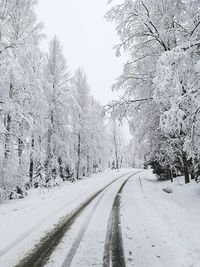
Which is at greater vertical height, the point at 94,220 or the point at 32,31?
the point at 32,31

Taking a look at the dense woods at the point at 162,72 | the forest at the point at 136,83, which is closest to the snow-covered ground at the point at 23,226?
the forest at the point at 136,83

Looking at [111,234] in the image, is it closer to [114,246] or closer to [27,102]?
[114,246]

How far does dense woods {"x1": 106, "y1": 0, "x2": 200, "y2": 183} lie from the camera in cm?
657

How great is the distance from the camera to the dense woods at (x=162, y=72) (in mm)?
6566

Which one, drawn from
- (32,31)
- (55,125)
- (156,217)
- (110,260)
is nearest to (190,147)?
(156,217)

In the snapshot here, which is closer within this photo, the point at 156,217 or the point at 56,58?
the point at 156,217

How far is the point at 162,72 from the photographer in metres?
6.55

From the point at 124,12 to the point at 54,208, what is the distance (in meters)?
8.84

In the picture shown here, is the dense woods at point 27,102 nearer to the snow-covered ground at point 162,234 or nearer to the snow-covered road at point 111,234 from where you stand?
the snow-covered road at point 111,234

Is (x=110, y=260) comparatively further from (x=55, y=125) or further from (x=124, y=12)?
(x=55, y=125)

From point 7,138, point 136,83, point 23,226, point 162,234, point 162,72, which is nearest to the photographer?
point 162,234

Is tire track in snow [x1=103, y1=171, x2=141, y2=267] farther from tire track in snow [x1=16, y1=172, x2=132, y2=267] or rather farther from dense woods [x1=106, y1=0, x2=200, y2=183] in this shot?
dense woods [x1=106, y1=0, x2=200, y2=183]

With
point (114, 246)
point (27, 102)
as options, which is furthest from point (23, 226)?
point (27, 102)

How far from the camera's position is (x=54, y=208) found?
10164 mm
